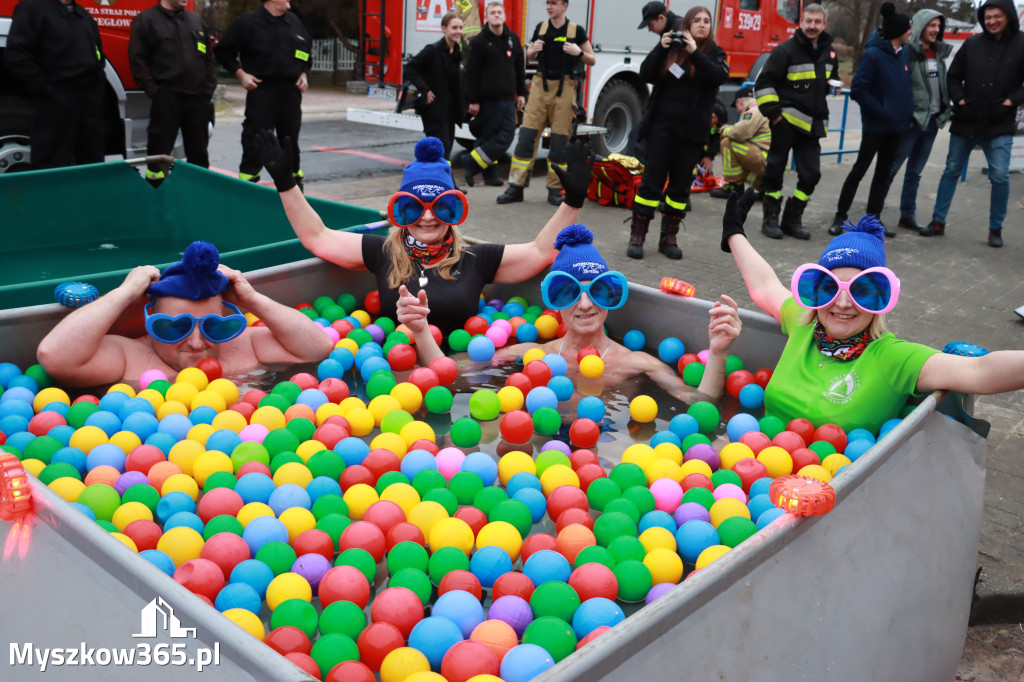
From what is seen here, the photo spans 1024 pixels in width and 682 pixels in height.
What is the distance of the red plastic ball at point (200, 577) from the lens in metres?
→ 2.67

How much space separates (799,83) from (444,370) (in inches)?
229

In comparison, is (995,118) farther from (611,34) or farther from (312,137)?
(312,137)

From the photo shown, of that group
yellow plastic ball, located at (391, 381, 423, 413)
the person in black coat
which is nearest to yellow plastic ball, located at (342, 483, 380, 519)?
yellow plastic ball, located at (391, 381, 423, 413)

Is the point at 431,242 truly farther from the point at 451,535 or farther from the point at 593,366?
the point at 451,535

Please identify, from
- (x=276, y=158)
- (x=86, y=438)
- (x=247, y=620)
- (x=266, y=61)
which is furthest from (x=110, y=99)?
(x=247, y=620)

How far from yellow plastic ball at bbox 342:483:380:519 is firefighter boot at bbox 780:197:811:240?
7046 mm

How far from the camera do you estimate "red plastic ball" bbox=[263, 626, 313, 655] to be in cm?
241

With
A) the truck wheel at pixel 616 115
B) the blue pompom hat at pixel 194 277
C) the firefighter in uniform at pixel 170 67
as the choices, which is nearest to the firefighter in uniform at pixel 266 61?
the firefighter in uniform at pixel 170 67

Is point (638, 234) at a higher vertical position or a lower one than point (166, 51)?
lower

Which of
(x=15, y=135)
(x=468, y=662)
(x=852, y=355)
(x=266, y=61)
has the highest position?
A: (x=266, y=61)

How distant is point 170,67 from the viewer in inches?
320

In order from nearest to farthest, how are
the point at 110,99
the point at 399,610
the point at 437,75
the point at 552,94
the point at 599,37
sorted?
the point at 399,610, the point at 110,99, the point at 437,75, the point at 552,94, the point at 599,37

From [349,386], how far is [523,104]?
670 cm

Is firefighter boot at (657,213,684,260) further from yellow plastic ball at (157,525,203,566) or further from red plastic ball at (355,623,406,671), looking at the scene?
red plastic ball at (355,623,406,671)
